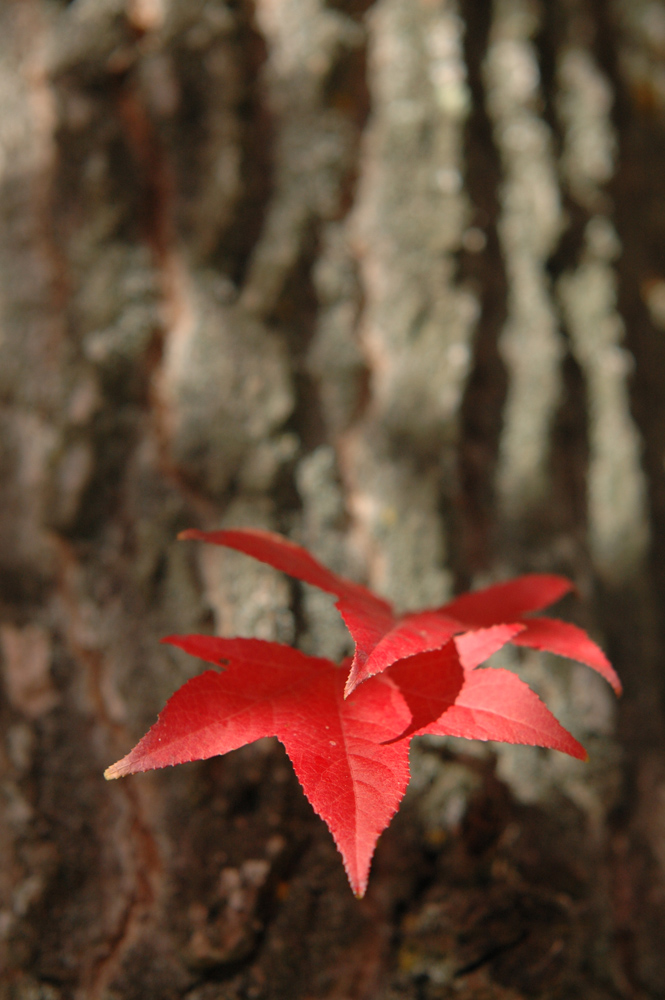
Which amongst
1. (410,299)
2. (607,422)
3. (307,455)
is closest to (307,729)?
(307,455)

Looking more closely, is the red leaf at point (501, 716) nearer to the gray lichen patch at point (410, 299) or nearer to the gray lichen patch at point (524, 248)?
the gray lichen patch at point (410, 299)

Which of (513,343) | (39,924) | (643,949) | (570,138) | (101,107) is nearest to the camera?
(39,924)

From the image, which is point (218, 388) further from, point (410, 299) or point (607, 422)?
point (607, 422)

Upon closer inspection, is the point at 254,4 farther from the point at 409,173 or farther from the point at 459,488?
the point at 459,488

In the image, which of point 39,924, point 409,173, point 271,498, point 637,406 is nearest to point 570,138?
point 409,173

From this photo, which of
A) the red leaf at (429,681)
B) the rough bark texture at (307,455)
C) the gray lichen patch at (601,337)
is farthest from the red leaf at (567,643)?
the gray lichen patch at (601,337)

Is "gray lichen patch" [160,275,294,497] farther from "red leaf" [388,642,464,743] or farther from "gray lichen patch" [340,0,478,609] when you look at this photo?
"red leaf" [388,642,464,743]

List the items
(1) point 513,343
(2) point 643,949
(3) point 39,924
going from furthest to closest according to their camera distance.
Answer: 1. (1) point 513,343
2. (2) point 643,949
3. (3) point 39,924

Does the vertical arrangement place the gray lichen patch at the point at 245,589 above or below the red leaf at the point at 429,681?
below
